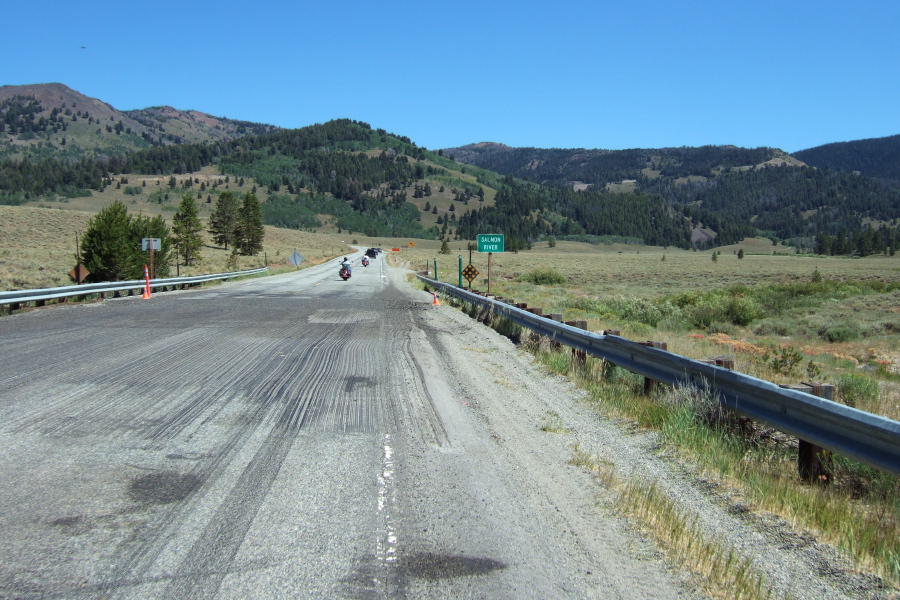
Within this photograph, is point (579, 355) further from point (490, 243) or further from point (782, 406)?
point (490, 243)

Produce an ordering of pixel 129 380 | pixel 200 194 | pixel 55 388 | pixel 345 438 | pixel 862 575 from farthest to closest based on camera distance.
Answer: pixel 200 194 → pixel 129 380 → pixel 55 388 → pixel 345 438 → pixel 862 575

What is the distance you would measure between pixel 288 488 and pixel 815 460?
4155 mm

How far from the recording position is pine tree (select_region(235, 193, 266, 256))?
84.6 m

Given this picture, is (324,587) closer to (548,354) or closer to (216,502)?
(216,502)

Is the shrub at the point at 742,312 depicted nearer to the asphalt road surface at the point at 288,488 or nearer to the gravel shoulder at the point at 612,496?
the asphalt road surface at the point at 288,488

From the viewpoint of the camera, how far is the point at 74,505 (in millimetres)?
4246

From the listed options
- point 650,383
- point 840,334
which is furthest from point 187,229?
point 650,383

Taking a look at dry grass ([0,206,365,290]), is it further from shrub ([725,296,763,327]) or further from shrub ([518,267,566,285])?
shrub ([725,296,763,327])

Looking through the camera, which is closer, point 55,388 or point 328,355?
point 55,388

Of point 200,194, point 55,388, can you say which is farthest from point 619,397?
point 200,194

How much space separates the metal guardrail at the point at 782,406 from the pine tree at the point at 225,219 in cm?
8311

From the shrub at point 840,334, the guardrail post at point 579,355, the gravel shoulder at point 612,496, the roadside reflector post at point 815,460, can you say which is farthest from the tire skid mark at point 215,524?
the shrub at point 840,334

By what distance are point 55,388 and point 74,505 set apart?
4.11 m

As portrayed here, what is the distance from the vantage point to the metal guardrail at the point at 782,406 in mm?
4242
